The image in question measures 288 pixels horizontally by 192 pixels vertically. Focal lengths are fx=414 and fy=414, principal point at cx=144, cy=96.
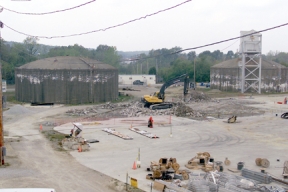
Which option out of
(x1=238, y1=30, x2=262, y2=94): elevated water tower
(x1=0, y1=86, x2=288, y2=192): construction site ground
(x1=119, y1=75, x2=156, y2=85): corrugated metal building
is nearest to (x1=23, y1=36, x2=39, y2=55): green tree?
(x1=119, y1=75, x2=156, y2=85): corrugated metal building

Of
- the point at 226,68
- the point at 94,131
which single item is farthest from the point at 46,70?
the point at 226,68

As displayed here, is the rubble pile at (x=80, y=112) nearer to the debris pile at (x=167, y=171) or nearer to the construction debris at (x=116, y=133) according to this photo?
the construction debris at (x=116, y=133)

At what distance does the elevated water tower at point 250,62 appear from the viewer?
78.5 m

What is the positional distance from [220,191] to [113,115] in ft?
102

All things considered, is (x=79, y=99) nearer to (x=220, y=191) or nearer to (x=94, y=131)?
(x=94, y=131)

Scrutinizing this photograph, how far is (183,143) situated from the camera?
3158 cm

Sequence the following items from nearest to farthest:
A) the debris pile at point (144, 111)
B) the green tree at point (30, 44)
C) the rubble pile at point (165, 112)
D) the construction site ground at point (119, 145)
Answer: the construction site ground at point (119, 145) → the rubble pile at point (165, 112) → the debris pile at point (144, 111) → the green tree at point (30, 44)

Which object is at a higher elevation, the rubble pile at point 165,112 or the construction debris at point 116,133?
the rubble pile at point 165,112

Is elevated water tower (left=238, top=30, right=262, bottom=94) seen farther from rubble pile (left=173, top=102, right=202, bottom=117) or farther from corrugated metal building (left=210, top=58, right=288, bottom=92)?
rubble pile (left=173, top=102, right=202, bottom=117)

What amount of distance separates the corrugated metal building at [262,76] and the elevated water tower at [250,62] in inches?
54.0

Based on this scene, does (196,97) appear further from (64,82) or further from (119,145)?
(119,145)

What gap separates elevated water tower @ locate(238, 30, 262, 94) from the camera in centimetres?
Result: 7850

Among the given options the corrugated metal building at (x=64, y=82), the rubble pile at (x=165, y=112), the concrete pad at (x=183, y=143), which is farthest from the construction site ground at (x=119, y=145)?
the corrugated metal building at (x=64, y=82)

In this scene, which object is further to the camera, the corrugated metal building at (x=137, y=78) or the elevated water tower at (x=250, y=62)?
the corrugated metal building at (x=137, y=78)
